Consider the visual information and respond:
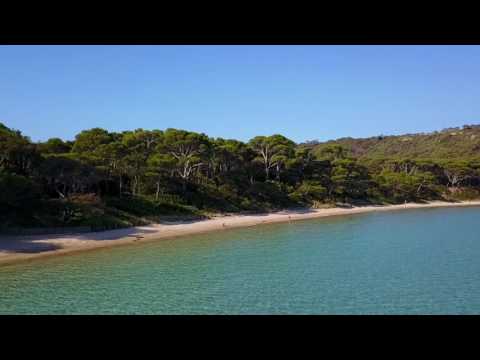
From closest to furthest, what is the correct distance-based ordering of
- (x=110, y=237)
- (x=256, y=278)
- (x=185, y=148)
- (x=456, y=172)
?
(x=256, y=278) < (x=110, y=237) < (x=185, y=148) < (x=456, y=172)

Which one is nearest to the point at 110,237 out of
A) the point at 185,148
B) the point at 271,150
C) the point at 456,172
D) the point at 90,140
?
the point at 90,140

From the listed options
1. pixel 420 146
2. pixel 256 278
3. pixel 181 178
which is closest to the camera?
pixel 256 278

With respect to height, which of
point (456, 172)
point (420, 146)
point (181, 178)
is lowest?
point (181, 178)

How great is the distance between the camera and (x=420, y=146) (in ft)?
281

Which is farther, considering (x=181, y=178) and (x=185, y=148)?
(x=185, y=148)

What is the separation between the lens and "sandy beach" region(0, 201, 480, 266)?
16047 mm

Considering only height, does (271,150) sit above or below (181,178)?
above

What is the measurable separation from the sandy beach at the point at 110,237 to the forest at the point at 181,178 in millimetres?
1210

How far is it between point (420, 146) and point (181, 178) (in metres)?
69.3

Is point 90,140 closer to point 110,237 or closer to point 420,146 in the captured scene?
point 110,237

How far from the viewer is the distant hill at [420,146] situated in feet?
237

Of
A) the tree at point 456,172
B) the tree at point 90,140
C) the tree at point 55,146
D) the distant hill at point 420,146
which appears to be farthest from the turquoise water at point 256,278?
the distant hill at point 420,146

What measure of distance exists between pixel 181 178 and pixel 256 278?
2042 centimetres
